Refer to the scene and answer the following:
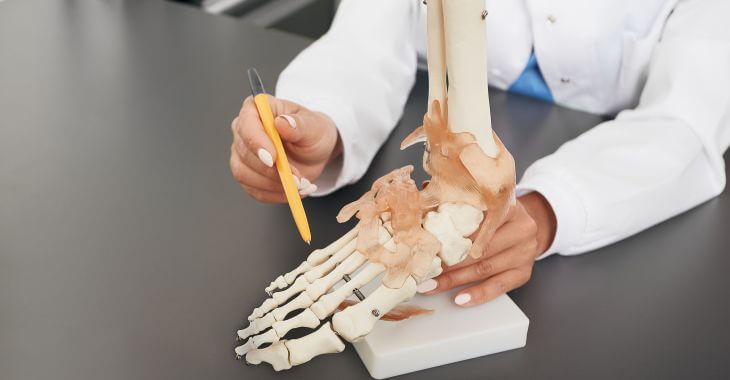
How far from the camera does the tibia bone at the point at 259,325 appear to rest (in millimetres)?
603

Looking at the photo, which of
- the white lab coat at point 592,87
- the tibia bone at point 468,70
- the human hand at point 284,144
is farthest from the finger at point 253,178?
the tibia bone at point 468,70

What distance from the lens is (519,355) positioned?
67cm

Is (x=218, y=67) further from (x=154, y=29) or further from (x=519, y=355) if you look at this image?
(x=519, y=355)

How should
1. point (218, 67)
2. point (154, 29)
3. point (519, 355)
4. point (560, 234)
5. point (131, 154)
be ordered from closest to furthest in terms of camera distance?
1. point (519, 355)
2. point (560, 234)
3. point (131, 154)
4. point (218, 67)
5. point (154, 29)

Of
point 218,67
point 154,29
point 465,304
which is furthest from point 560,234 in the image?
point 154,29

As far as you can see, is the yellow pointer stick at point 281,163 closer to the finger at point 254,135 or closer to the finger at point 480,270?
the finger at point 254,135

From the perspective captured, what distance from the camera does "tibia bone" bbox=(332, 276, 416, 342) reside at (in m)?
0.59

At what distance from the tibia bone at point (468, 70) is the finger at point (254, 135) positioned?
159mm

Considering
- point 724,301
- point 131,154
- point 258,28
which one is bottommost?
point 724,301

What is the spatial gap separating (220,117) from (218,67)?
0.47ft

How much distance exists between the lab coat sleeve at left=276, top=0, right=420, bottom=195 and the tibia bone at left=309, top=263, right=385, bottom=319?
261mm

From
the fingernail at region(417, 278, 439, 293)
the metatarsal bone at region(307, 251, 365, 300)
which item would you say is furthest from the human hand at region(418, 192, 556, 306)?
the metatarsal bone at region(307, 251, 365, 300)

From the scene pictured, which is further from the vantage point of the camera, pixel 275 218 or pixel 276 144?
pixel 275 218

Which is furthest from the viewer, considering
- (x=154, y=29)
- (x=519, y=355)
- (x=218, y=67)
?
(x=154, y=29)
